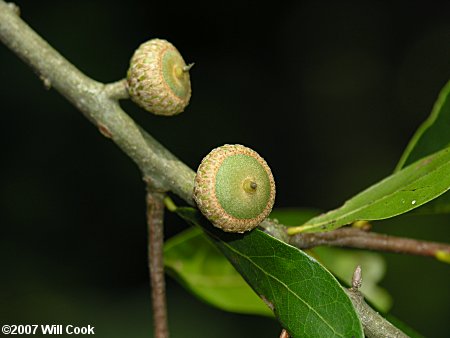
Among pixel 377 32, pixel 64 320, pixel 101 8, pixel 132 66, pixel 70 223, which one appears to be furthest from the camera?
pixel 377 32

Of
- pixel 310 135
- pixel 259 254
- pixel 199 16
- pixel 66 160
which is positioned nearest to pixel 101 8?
pixel 199 16

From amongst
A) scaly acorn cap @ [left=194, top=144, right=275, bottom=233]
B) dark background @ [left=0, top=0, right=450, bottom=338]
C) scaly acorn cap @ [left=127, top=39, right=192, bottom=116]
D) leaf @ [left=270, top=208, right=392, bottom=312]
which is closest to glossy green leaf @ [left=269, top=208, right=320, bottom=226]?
leaf @ [left=270, top=208, right=392, bottom=312]

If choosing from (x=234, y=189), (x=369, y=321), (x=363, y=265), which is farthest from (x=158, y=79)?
(x=363, y=265)

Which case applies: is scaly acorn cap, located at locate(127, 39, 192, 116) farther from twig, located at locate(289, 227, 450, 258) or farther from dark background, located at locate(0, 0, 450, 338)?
dark background, located at locate(0, 0, 450, 338)

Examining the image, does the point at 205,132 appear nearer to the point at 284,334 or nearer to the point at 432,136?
the point at 432,136

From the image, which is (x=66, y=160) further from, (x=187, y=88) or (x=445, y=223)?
(x=187, y=88)

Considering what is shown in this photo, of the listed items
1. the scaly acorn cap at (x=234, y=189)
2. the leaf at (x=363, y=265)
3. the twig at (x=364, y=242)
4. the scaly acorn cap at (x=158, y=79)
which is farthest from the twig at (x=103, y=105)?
the leaf at (x=363, y=265)
